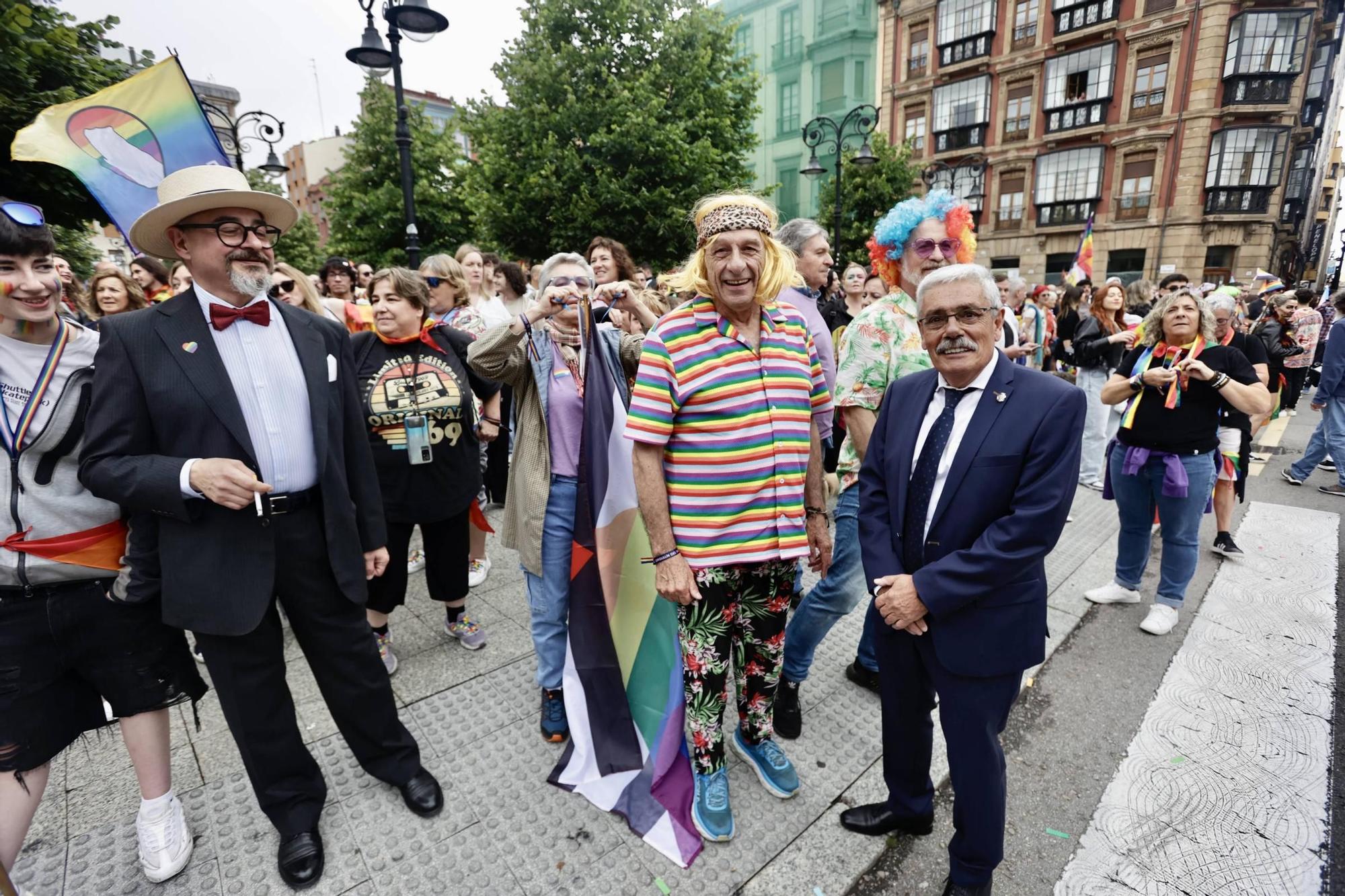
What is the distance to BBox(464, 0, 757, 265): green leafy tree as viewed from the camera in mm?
14039

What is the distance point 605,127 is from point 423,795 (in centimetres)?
1423

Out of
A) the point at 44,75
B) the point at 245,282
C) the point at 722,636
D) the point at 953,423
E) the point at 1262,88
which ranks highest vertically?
the point at 1262,88

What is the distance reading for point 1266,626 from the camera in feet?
12.5

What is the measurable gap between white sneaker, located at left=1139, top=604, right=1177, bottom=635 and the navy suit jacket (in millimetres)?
2581

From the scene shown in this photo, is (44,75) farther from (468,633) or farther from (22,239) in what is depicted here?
(468,633)

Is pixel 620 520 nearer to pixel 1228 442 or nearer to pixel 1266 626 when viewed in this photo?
pixel 1266 626

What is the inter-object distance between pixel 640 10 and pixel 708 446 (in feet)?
52.3

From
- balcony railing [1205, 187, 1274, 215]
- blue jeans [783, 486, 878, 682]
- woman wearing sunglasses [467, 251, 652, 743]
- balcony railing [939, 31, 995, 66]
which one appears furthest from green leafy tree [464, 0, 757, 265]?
balcony railing [1205, 187, 1274, 215]

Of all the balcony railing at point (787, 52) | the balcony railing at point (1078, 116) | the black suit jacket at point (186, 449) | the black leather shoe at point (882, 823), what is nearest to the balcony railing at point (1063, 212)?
the balcony railing at point (1078, 116)

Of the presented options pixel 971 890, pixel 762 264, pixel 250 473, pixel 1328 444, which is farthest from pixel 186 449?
pixel 1328 444

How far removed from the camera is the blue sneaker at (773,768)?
8.16 feet

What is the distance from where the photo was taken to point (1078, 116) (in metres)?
24.6

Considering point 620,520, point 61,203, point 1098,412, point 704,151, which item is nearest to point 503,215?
point 704,151

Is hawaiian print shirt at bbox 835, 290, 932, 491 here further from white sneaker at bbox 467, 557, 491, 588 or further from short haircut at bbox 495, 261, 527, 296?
short haircut at bbox 495, 261, 527, 296
